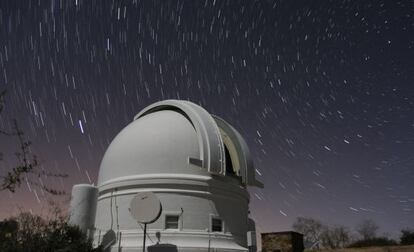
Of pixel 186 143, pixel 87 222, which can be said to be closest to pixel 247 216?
pixel 186 143

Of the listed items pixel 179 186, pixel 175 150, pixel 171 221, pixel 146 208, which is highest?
pixel 175 150

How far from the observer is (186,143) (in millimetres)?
15227

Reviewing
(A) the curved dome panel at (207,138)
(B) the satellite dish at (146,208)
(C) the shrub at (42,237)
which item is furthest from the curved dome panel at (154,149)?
(C) the shrub at (42,237)

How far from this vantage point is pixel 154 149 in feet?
49.4

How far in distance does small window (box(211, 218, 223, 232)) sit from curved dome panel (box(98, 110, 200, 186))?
224 cm

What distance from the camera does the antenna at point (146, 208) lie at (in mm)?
12680

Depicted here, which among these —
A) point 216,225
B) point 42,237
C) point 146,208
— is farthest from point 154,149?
point 42,237

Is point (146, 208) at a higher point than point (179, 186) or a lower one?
lower

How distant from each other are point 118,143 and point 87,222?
11.9 ft

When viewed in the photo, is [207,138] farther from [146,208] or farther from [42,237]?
[42,237]

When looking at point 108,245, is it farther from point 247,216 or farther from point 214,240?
point 247,216

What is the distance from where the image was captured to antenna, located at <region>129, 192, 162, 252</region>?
12.7 meters

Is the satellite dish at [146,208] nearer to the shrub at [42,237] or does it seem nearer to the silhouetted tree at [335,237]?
the shrub at [42,237]

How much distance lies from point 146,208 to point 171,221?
1.53 metres
